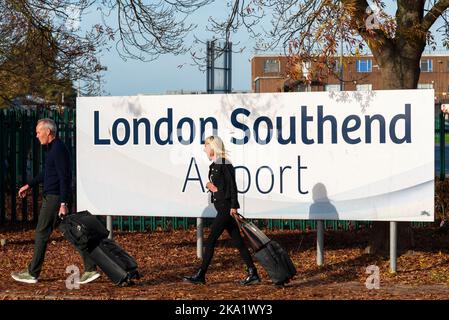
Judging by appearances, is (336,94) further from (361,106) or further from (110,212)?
(110,212)

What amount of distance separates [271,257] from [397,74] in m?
4.10

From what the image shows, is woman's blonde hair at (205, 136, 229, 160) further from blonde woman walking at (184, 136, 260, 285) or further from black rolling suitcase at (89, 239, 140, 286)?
black rolling suitcase at (89, 239, 140, 286)

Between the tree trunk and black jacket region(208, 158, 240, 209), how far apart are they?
11.3ft

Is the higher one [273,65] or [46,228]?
[273,65]

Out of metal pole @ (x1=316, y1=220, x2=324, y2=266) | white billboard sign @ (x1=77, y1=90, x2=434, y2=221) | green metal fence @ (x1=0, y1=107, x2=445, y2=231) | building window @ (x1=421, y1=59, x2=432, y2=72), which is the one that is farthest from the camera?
building window @ (x1=421, y1=59, x2=432, y2=72)

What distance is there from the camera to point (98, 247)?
10711 millimetres

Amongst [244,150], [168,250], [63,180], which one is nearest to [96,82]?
[168,250]

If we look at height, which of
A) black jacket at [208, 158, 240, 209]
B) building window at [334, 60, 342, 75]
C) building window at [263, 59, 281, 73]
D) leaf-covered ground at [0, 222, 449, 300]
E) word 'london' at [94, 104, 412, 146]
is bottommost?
leaf-covered ground at [0, 222, 449, 300]

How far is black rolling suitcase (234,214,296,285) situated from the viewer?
1056 cm

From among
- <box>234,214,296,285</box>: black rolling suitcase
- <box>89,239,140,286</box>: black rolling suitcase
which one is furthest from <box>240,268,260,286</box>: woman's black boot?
<box>89,239,140,286</box>: black rolling suitcase

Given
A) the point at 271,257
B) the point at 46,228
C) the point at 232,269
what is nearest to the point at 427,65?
the point at 232,269

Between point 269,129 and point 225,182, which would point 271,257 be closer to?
point 225,182

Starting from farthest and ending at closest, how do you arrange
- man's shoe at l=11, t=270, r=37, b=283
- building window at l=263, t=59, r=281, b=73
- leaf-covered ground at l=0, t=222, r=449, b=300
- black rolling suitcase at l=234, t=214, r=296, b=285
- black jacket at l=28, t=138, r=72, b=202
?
building window at l=263, t=59, r=281, b=73 → man's shoe at l=11, t=270, r=37, b=283 → black jacket at l=28, t=138, r=72, b=202 → black rolling suitcase at l=234, t=214, r=296, b=285 → leaf-covered ground at l=0, t=222, r=449, b=300

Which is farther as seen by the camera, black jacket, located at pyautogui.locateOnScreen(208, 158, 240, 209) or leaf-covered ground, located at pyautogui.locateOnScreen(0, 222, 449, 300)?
black jacket, located at pyautogui.locateOnScreen(208, 158, 240, 209)
